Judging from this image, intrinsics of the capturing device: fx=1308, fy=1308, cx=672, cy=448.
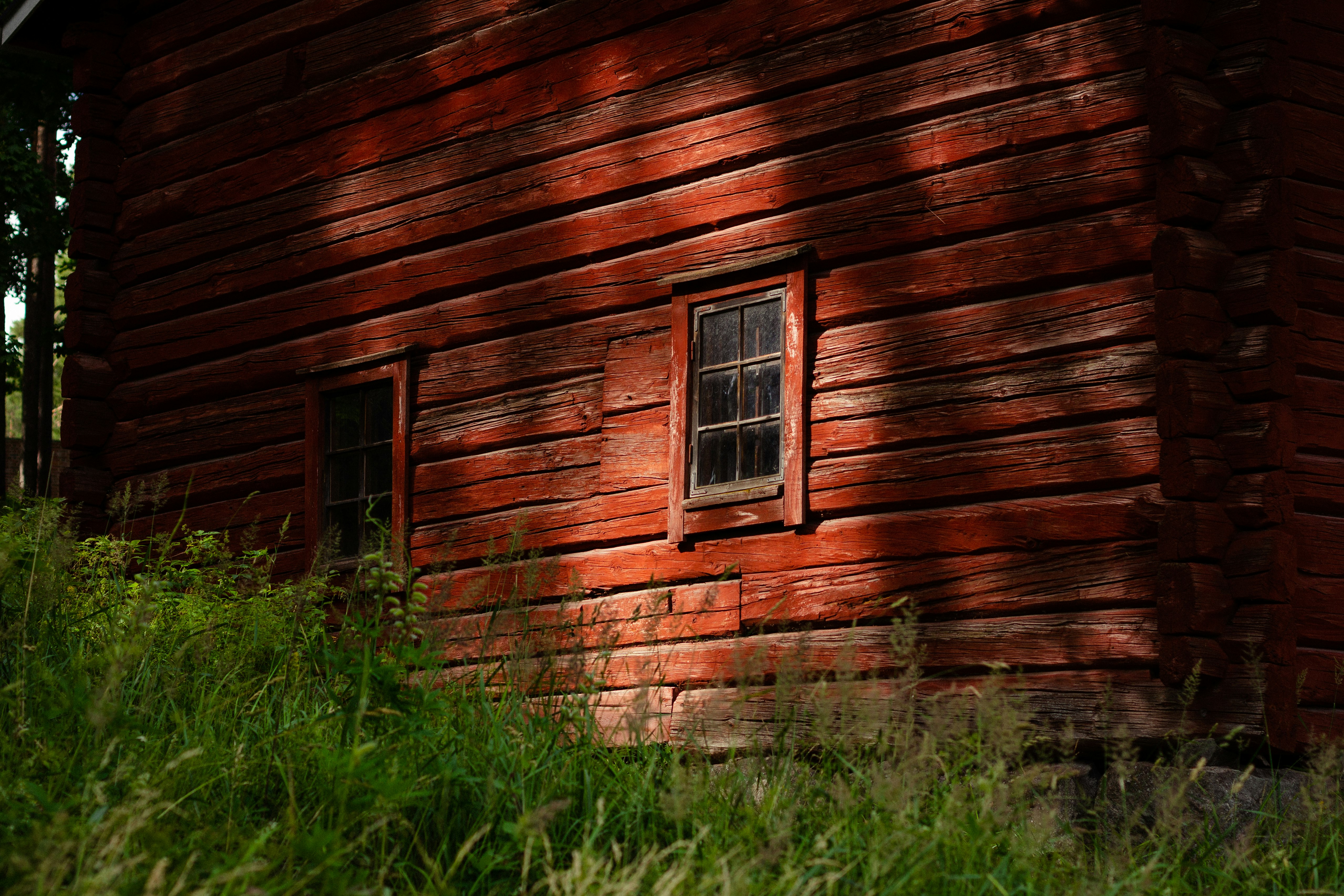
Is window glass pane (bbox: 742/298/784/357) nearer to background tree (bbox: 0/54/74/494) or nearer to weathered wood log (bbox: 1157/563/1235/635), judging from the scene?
weathered wood log (bbox: 1157/563/1235/635)

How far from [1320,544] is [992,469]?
1375 millimetres

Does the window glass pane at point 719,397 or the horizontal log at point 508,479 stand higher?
the window glass pane at point 719,397

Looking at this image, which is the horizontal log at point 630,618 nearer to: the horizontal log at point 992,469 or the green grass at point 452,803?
the horizontal log at point 992,469

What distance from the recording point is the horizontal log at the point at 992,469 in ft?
17.6

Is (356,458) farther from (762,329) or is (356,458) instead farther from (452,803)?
(452,803)

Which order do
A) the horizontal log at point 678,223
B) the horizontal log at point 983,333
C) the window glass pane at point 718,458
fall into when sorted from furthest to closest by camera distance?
1. the window glass pane at point 718,458
2. the horizontal log at point 678,223
3. the horizontal log at point 983,333

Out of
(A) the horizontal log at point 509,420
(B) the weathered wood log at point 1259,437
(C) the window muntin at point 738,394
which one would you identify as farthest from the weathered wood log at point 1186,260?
(A) the horizontal log at point 509,420

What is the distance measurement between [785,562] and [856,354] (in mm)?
1051

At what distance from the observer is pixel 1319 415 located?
5613 mm

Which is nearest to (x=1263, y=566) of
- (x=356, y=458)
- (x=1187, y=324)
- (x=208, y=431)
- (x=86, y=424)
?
(x=1187, y=324)

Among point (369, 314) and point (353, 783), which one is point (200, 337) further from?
point (353, 783)

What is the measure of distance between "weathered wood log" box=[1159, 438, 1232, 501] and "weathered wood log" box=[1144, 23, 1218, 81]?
154cm

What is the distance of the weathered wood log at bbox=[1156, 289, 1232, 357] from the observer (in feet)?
17.2

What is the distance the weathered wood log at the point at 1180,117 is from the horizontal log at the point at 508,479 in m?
3.20
